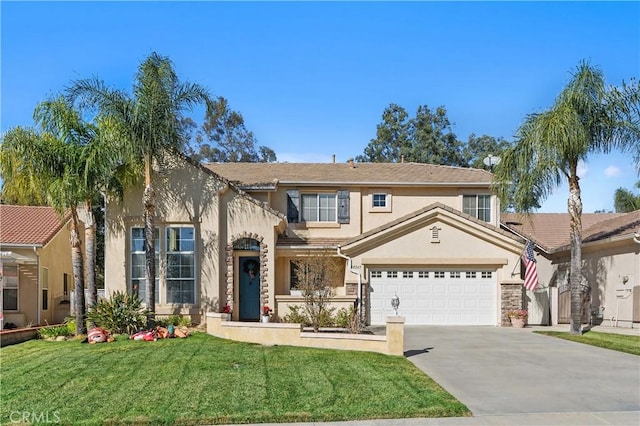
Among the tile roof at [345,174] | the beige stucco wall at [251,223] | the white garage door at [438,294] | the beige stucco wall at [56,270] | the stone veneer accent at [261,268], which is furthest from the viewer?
the tile roof at [345,174]

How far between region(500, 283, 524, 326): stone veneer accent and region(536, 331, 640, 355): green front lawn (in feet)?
7.77

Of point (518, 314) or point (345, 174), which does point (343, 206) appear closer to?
point (345, 174)

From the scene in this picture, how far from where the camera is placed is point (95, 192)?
18.7 m

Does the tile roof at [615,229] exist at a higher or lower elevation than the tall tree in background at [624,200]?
lower

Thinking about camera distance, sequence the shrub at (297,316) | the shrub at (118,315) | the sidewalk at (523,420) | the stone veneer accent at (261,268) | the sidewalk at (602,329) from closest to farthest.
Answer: the sidewalk at (523,420), the shrub at (118,315), the shrub at (297,316), the sidewalk at (602,329), the stone veneer accent at (261,268)

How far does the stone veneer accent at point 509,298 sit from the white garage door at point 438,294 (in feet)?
1.18

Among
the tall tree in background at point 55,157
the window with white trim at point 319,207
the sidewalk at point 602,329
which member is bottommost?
the sidewalk at point 602,329

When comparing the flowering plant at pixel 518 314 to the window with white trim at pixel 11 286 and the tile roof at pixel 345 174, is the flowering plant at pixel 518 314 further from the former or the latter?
the window with white trim at pixel 11 286

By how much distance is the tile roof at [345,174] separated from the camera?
25141 mm

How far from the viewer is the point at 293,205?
81.8ft

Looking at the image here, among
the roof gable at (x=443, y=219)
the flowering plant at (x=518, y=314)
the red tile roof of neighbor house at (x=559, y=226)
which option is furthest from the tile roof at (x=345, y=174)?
the flowering plant at (x=518, y=314)

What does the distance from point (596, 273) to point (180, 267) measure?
592 inches

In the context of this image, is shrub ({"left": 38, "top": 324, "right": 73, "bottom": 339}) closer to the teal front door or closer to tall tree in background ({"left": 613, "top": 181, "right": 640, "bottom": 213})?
the teal front door

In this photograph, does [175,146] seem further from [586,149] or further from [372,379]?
[586,149]
